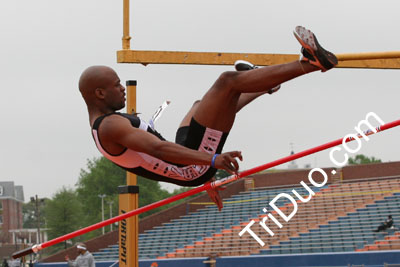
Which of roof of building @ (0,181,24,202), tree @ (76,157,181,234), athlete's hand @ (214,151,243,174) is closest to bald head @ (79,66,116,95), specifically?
athlete's hand @ (214,151,243,174)

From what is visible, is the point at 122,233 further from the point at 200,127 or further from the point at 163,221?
the point at 163,221

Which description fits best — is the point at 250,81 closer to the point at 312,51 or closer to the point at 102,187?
the point at 312,51

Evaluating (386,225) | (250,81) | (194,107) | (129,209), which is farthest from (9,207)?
(250,81)

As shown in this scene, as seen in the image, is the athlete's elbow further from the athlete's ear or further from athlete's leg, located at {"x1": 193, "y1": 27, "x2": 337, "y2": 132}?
the athlete's ear

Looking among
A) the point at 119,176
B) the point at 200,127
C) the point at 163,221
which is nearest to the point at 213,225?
the point at 163,221

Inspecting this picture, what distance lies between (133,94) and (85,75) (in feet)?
8.02

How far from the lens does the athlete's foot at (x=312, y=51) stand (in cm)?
340

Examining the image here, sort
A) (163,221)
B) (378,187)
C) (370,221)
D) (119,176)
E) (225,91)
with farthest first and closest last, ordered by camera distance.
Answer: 1. (119,176)
2. (163,221)
3. (378,187)
4. (370,221)
5. (225,91)

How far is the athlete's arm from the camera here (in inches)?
135

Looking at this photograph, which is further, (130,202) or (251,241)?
(251,241)

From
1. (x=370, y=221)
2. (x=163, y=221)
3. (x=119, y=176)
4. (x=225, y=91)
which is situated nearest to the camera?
(x=225, y=91)

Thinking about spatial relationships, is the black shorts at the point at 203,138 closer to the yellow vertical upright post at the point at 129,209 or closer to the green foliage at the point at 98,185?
the yellow vertical upright post at the point at 129,209

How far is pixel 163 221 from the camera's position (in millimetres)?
20703

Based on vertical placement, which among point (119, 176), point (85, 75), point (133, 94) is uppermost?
point (119, 176)
